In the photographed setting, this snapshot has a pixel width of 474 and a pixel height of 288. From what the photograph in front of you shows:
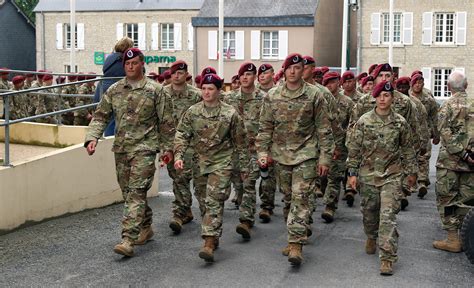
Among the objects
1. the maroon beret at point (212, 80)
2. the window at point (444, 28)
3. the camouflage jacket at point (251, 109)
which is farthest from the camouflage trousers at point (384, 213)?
the window at point (444, 28)

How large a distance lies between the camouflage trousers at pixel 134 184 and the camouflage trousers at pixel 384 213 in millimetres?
2326

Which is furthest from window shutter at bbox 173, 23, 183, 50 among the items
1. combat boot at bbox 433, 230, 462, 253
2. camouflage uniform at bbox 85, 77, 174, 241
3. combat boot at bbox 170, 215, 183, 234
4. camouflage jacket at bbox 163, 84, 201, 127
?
combat boot at bbox 433, 230, 462, 253

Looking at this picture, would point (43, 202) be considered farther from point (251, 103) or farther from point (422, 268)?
point (422, 268)

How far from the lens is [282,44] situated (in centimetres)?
4709

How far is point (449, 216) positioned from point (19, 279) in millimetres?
4767

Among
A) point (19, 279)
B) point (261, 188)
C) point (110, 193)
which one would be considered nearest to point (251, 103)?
point (261, 188)

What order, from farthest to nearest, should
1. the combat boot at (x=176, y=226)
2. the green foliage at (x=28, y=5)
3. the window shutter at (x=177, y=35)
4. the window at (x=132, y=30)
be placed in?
the green foliage at (x=28, y=5) → the window at (x=132, y=30) → the window shutter at (x=177, y=35) → the combat boot at (x=176, y=226)

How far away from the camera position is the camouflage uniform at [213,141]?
8.76 m

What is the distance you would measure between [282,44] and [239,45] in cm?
269

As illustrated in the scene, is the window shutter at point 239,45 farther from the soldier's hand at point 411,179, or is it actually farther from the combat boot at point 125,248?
the combat boot at point 125,248

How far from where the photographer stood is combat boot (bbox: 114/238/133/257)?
8484 millimetres

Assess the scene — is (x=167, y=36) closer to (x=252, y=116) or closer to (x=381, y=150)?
(x=252, y=116)

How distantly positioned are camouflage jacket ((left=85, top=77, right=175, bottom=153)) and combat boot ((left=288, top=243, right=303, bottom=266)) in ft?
5.76

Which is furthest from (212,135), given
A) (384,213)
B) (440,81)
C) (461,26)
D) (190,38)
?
(190,38)
